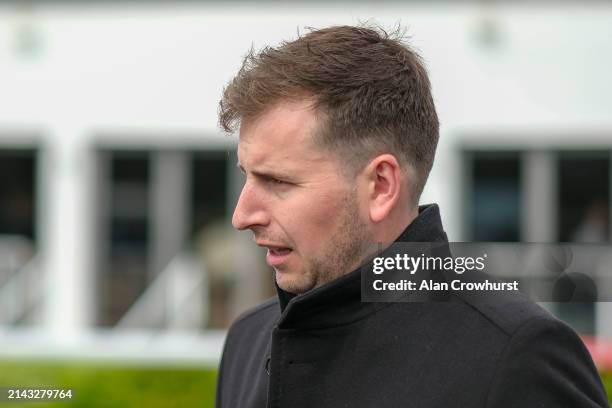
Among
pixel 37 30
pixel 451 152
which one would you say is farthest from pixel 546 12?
pixel 37 30

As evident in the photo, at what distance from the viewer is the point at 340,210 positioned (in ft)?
6.58

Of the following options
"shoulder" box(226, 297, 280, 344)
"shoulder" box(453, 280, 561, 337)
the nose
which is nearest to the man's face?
the nose

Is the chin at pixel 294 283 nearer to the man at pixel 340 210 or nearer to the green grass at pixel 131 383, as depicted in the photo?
the man at pixel 340 210

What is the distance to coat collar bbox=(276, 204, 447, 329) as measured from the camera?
78.1 inches

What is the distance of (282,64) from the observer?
2.04m

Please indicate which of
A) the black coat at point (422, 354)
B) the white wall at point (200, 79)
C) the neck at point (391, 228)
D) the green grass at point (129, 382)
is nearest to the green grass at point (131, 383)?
the green grass at point (129, 382)

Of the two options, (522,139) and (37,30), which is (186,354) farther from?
(37,30)

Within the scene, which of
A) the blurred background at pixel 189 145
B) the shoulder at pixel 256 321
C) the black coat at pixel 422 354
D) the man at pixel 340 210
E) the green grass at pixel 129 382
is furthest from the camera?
the blurred background at pixel 189 145

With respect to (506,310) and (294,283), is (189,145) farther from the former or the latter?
(506,310)

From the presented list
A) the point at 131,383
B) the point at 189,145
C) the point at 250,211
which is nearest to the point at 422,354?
the point at 250,211

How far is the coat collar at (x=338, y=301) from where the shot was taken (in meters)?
1.98

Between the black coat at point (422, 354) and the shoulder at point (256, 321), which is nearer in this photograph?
the black coat at point (422, 354)

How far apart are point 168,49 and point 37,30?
1.47 metres

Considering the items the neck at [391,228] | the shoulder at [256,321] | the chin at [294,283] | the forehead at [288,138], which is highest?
the forehead at [288,138]
